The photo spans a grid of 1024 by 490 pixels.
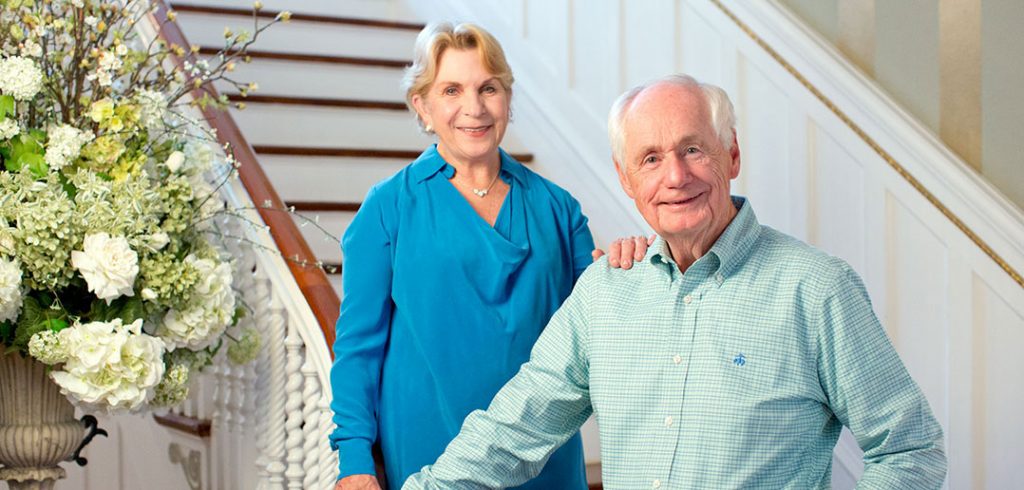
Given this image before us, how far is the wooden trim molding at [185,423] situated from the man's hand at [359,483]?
1.32 meters

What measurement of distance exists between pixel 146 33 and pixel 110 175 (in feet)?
4.80

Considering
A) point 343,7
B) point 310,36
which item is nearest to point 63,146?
point 310,36

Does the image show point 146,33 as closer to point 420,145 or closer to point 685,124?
point 420,145

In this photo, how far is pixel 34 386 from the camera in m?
2.55

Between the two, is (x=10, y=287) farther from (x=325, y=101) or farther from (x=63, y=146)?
(x=325, y=101)

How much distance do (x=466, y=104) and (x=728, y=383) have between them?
0.77 metres

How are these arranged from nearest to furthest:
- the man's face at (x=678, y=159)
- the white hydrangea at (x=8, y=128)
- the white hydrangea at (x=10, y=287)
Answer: the man's face at (x=678, y=159) → the white hydrangea at (x=10, y=287) → the white hydrangea at (x=8, y=128)

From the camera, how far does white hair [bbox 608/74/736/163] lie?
1.66m

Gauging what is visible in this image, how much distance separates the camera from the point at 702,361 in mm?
1626

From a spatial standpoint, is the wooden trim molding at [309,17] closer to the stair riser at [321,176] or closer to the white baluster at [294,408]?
the stair riser at [321,176]

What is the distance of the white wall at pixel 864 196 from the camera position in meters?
2.61

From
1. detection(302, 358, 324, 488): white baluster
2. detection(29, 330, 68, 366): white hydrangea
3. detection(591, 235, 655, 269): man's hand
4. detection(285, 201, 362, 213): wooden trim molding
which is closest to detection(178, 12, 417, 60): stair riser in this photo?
detection(285, 201, 362, 213): wooden trim molding

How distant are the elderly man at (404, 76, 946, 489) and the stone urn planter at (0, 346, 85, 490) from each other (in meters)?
1.16

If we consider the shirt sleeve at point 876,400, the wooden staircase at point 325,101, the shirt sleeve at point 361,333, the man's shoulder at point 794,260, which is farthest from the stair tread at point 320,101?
the shirt sleeve at point 876,400
